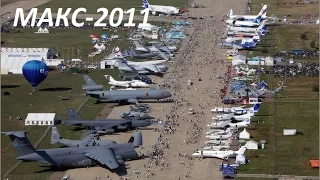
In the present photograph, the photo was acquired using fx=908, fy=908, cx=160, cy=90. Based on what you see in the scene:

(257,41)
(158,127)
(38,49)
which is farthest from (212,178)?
(257,41)

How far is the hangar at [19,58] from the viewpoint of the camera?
16012 centimetres

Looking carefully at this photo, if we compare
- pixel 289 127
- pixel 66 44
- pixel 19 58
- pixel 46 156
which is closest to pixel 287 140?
pixel 289 127

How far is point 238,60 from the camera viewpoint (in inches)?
6629

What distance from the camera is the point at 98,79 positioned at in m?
155

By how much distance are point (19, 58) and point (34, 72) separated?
21.9 metres

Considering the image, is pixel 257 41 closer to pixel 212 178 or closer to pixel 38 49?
pixel 38 49

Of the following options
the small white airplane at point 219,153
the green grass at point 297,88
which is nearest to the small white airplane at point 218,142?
the small white airplane at point 219,153

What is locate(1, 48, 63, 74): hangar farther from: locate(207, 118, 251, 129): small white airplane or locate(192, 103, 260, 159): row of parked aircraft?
locate(207, 118, 251, 129): small white airplane

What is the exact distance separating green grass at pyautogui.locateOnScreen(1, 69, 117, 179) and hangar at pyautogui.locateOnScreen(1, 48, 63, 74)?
9.94ft

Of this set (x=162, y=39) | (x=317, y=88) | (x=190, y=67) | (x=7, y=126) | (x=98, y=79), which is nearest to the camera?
(x=7, y=126)

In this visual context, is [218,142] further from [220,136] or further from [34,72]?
[34,72]

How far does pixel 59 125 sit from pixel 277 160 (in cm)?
3166

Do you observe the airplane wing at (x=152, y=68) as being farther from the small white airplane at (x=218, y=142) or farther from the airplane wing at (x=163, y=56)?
the small white airplane at (x=218, y=142)

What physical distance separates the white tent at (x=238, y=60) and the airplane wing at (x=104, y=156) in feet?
226
